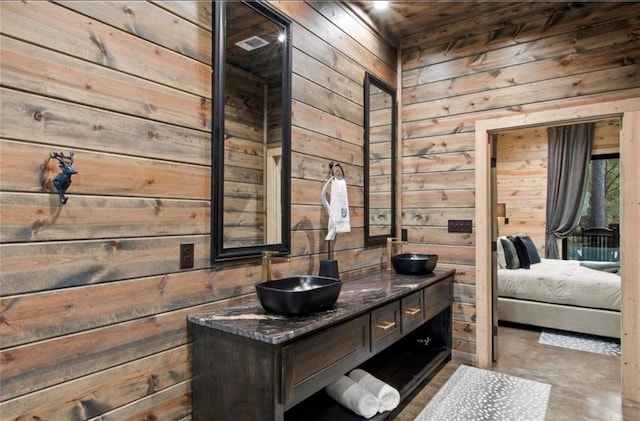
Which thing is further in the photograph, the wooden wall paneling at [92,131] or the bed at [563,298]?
the bed at [563,298]

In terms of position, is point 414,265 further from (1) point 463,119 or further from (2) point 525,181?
(2) point 525,181

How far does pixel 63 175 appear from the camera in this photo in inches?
50.9

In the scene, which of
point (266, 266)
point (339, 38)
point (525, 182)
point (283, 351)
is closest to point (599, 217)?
point (525, 182)

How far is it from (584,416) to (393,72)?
3.06 meters

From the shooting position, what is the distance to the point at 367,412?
6.90 ft

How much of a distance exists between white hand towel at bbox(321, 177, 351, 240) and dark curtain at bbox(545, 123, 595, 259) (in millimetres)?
5201

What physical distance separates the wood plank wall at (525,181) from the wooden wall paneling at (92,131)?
5.85m

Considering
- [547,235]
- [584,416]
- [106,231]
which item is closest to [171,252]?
[106,231]

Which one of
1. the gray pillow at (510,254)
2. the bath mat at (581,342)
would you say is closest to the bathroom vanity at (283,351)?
the bath mat at (581,342)

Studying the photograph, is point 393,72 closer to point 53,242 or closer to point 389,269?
point 389,269

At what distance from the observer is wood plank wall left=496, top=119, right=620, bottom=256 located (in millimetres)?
6398

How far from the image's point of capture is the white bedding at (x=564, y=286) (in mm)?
3760

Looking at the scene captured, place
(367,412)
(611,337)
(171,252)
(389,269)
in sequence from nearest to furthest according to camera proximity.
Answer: (171,252)
(367,412)
(389,269)
(611,337)

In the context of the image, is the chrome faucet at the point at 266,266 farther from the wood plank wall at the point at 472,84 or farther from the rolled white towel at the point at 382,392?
the wood plank wall at the point at 472,84
